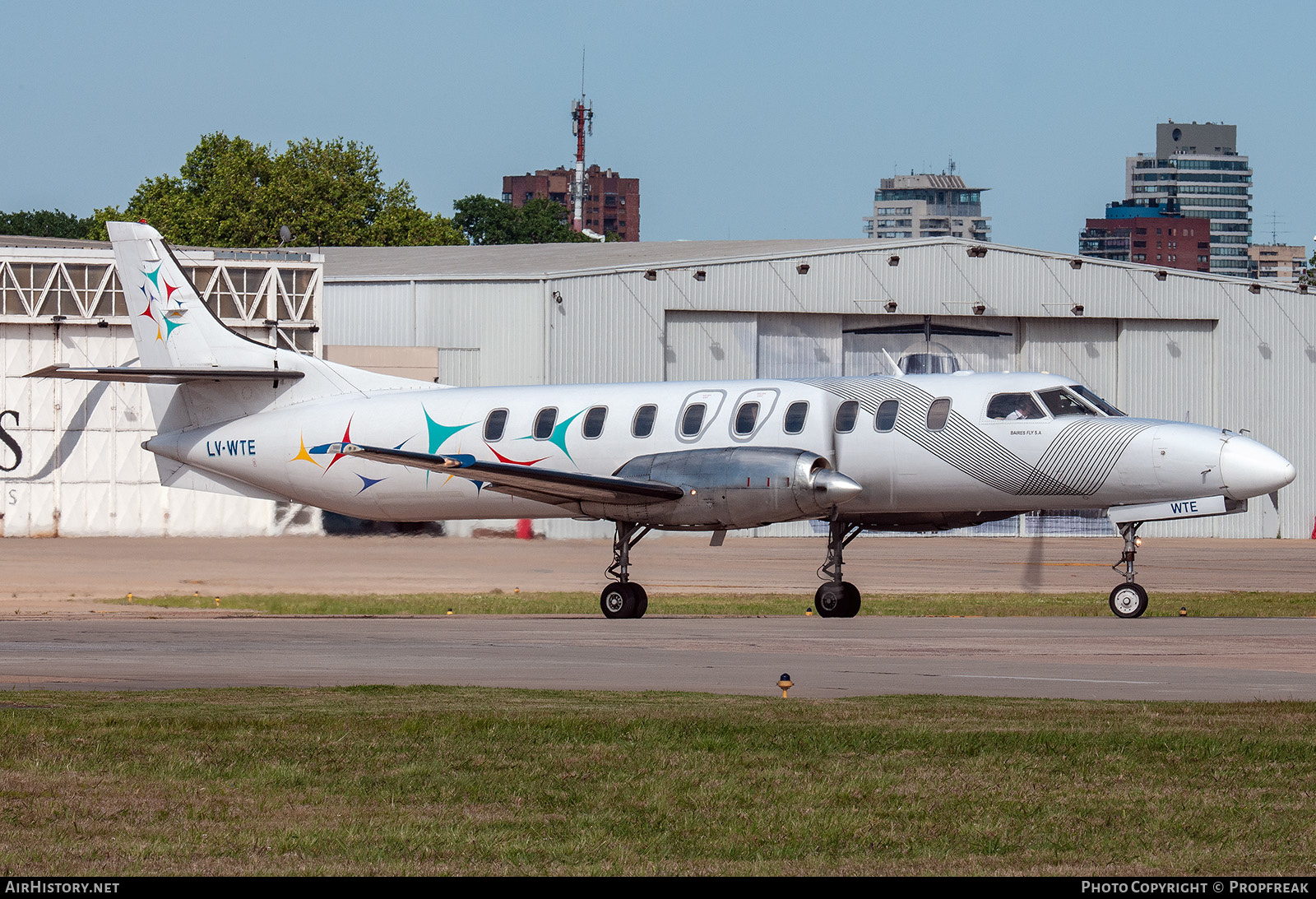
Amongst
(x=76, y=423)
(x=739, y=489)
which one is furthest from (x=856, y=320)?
(x=739, y=489)

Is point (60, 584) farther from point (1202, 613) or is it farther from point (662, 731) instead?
point (662, 731)

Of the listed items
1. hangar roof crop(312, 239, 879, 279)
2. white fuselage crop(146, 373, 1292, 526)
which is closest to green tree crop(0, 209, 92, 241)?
hangar roof crop(312, 239, 879, 279)

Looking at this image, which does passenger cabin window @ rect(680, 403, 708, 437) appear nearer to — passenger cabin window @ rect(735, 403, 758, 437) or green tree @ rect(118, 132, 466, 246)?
passenger cabin window @ rect(735, 403, 758, 437)

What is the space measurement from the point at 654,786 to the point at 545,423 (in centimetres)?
1727

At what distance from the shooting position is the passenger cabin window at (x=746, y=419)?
977 inches

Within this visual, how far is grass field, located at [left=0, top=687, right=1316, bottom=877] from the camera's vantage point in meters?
7.55

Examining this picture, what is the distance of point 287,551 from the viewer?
38969mm

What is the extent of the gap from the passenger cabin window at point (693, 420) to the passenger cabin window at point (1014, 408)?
432cm

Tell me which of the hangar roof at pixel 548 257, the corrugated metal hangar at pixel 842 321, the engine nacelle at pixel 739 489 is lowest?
the engine nacelle at pixel 739 489

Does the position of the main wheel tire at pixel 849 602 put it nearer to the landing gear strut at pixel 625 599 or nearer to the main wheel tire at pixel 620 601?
the landing gear strut at pixel 625 599

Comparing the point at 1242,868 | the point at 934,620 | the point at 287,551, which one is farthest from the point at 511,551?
the point at 1242,868

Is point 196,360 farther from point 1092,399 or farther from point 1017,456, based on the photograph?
point 1092,399

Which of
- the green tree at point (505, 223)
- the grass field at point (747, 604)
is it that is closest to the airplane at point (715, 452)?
the grass field at point (747, 604)

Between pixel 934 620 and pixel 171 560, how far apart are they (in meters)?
22.0
